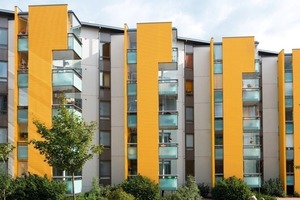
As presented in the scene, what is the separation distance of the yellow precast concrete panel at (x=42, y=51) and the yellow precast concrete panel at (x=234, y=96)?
1383 cm

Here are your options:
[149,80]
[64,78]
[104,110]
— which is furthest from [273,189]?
[64,78]

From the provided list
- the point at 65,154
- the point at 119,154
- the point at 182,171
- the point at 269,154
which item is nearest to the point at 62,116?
the point at 65,154

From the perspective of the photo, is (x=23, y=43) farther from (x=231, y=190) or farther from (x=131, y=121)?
(x=231, y=190)

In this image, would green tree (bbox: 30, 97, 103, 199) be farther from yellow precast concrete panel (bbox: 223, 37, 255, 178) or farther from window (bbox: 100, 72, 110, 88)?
yellow precast concrete panel (bbox: 223, 37, 255, 178)

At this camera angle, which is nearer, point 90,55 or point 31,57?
point 31,57

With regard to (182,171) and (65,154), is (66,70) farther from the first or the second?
(182,171)

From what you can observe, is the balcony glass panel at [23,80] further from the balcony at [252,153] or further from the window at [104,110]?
the balcony at [252,153]

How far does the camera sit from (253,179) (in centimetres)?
3984

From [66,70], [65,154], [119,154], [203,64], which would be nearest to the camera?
[65,154]

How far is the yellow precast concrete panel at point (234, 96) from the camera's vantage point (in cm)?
4031

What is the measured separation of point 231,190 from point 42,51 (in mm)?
16923

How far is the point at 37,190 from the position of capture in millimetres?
31359

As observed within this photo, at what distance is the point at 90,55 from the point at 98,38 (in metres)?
1.52

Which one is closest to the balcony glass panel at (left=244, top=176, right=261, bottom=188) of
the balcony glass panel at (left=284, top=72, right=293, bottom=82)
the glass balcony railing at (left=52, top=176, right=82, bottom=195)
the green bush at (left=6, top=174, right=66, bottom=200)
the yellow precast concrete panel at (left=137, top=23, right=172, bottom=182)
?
the yellow precast concrete panel at (left=137, top=23, right=172, bottom=182)
